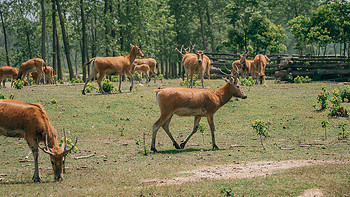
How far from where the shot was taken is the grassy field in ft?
25.5

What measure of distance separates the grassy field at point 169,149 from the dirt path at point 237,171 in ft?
0.96

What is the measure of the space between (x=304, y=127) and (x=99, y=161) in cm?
804

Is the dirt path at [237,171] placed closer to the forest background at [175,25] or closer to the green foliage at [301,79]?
the green foliage at [301,79]

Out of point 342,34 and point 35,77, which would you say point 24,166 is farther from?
point 342,34

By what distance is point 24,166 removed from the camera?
10.1 metres

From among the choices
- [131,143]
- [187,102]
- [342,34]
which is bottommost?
[131,143]

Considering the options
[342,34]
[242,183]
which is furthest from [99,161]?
[342,34]

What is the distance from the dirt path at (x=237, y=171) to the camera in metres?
8.41

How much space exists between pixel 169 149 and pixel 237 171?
11.2ft

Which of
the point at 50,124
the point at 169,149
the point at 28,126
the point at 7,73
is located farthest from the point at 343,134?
the point at 7,73

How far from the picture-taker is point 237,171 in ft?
29.6

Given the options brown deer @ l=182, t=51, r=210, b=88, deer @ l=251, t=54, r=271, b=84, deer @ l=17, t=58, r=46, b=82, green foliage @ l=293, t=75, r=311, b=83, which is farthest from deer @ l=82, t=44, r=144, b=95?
green foliage @ l=293, t=75, r=311, b=83

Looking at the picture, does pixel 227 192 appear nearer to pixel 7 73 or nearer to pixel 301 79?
pixel 301 79

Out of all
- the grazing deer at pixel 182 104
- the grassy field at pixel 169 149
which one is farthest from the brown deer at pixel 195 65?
the grazing deer at pixel 182 104
